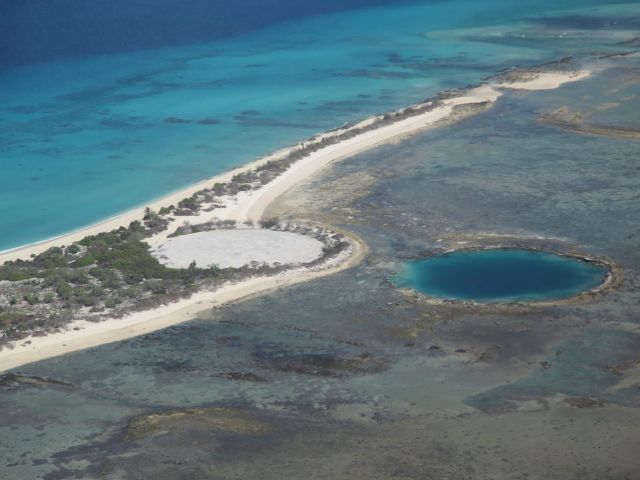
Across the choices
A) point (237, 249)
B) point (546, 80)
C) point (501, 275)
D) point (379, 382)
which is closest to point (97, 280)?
point (237, 249)

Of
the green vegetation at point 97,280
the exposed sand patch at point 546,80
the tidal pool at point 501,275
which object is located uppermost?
the exposed sand patch at point 546,80

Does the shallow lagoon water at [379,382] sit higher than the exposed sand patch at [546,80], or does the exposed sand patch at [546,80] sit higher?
the exposed sand patch at [546,80]

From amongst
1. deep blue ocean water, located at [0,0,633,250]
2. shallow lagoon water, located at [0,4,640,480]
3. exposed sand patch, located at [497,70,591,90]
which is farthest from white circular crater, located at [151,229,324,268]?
exposed sand patch, located at [497,70,591,90]

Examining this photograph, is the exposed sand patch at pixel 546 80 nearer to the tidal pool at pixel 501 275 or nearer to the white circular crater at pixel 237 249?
the tidal pool at pixel 501 275

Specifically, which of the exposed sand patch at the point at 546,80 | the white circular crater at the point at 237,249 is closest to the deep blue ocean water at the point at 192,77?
the exposed sand patch at the point at 546,80

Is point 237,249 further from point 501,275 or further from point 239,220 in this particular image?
point 501,275

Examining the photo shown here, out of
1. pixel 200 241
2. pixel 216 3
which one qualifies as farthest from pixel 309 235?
pixel 216 3

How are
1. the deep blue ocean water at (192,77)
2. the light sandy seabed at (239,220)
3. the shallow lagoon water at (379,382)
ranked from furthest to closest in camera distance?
the deep blue ocean water at (192,77)
the light sandy seabed at (239,220)
the shallow lagoon water at (379,382)
